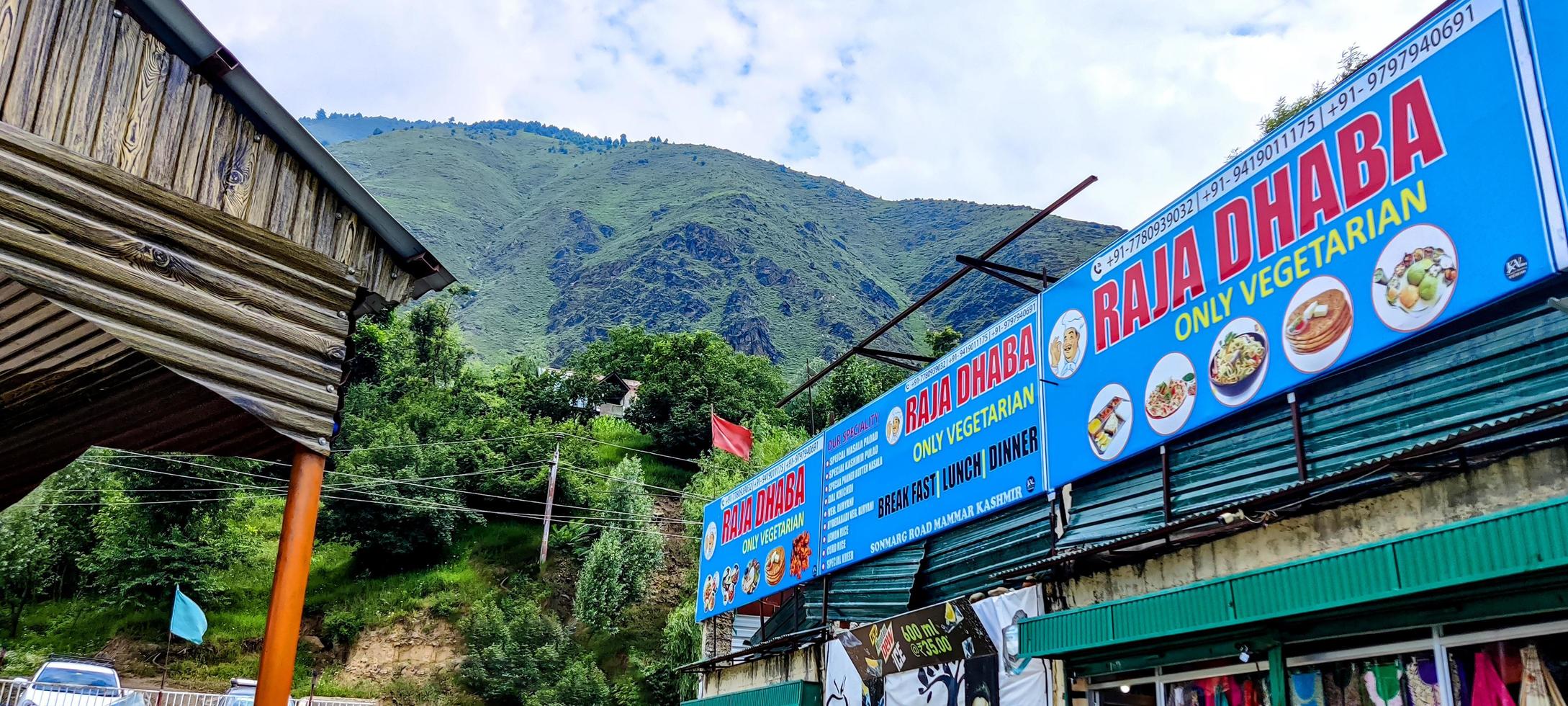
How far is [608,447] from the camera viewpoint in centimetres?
5194

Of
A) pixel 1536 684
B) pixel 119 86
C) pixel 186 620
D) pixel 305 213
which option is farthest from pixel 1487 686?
pixel 186 620

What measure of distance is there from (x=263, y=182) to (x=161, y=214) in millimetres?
718

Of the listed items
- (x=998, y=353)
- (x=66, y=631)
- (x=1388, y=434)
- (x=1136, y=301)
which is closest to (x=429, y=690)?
(x=66, y=631)

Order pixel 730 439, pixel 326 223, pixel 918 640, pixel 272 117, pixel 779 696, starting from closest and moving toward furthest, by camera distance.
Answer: pixel 272 117 → pixel 326 223 → pixel 918 640 → pixel 779 696 → pixel 730 439

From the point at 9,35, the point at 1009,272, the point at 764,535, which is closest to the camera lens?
the point at 9,35

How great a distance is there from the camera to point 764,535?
18.9 metres

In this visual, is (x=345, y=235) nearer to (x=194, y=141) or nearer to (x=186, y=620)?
(x=194, y=141)

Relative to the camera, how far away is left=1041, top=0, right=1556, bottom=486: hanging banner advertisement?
7.19 m

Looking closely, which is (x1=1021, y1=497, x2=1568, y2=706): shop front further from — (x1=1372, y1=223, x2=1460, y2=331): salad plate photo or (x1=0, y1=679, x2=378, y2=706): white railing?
(x1=0, y1=679, x2=378, y2=706): white railing

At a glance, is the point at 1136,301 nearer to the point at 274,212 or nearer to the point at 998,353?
the point at 998,353

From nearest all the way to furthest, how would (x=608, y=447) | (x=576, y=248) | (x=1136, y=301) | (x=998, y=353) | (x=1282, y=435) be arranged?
(x=1282, y=435) → (x=1136, y=301) → (x=998, y=353) → (x=608, y=447) → (x=576, y=248)

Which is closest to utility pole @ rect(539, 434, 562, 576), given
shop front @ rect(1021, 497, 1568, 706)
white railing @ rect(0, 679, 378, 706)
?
white railing @ rect(0, 679, 378, 706)

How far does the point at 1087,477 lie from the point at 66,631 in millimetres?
36835

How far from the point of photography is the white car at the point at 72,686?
1902 centimetres
